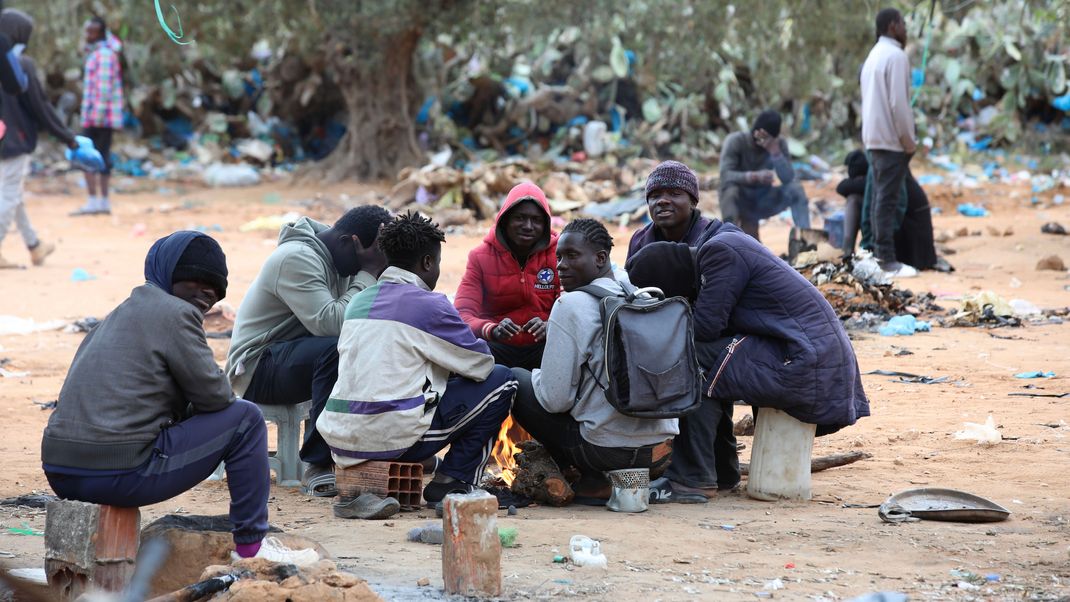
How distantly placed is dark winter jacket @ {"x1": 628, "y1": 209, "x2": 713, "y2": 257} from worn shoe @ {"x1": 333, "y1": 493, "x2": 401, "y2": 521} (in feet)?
5.68

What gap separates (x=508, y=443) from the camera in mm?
5492

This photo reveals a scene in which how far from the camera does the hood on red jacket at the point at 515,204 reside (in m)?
5.61

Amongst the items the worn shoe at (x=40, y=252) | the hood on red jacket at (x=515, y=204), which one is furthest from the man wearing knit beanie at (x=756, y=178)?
the worn shoe at (x=40, y=252)

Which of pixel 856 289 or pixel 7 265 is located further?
pixel 7 265

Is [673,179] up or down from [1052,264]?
up

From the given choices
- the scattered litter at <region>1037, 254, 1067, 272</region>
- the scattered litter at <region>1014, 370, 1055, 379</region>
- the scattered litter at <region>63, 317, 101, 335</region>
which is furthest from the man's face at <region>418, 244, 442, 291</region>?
the scattered litter at <region>1037, 254, 1067, 272</region>

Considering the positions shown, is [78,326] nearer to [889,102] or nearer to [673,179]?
[673,179]

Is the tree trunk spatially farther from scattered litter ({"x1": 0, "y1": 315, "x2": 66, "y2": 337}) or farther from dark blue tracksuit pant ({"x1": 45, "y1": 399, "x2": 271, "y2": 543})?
dark blue tracksuit pant ({"x1": 45, "y1": 399, "x2": 271, "y2": 543})

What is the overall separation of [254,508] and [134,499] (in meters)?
0.36

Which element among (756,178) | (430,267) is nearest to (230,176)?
(756,178)

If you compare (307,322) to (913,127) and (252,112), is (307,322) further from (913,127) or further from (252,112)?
(252,112)

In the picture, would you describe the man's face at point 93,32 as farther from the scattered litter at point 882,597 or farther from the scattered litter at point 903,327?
the scattered litter at point 882,597

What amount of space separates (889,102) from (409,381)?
22.4 ft

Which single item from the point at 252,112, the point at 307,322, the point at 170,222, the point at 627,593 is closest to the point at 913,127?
the point at 307,322
